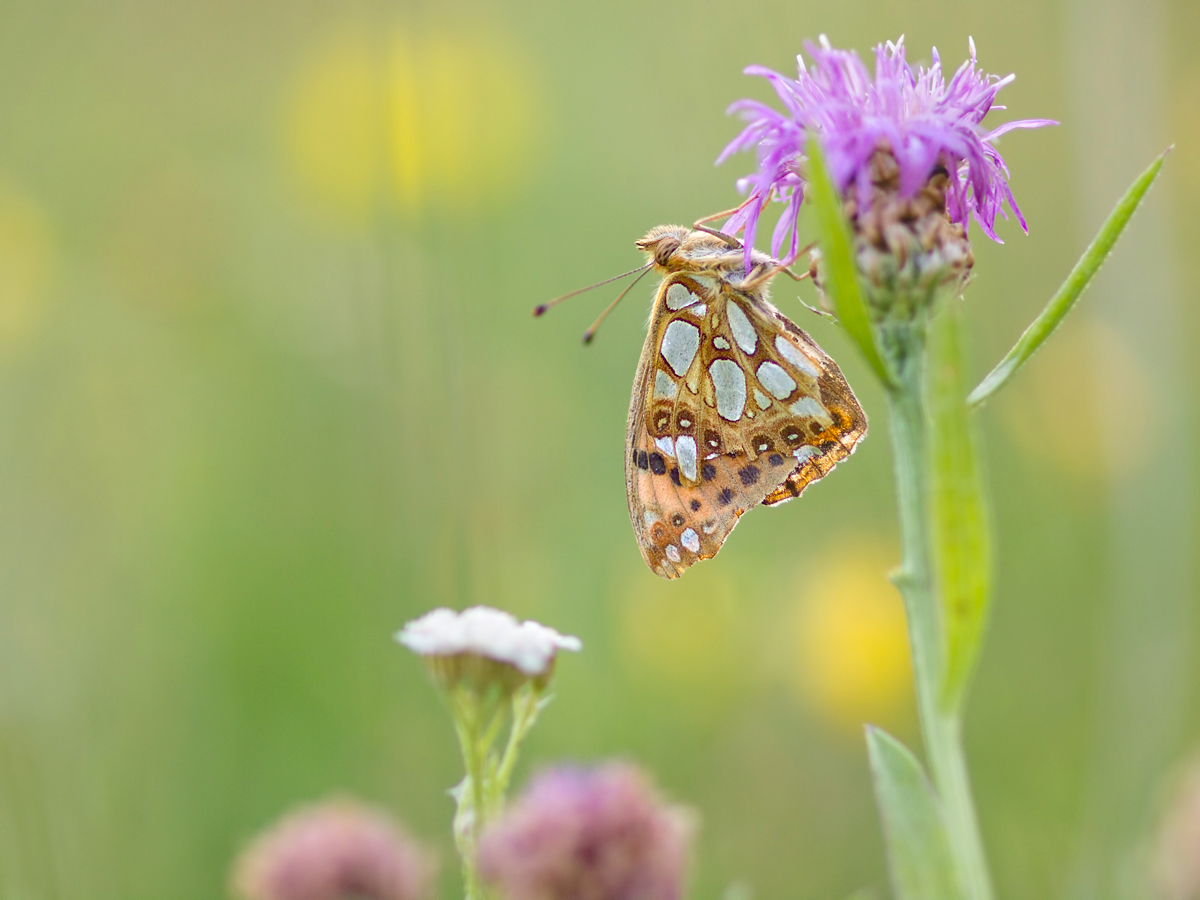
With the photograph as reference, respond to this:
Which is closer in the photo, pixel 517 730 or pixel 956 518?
pixel 517 730

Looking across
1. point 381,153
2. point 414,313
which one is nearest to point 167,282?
point 381,153

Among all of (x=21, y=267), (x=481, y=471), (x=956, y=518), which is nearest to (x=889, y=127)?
(x=956, y=518)

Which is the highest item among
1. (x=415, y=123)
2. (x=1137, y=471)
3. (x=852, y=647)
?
(x=415, y=123)

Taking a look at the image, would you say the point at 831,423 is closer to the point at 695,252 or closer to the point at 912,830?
the point at 695,252

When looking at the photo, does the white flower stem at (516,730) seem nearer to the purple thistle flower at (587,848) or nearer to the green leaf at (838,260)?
the purple thistle flower at (587,848)

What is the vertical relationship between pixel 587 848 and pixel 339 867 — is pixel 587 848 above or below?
below

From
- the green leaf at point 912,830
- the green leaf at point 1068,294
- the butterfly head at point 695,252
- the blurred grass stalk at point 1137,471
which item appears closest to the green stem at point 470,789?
the green leaf at point 912,830
